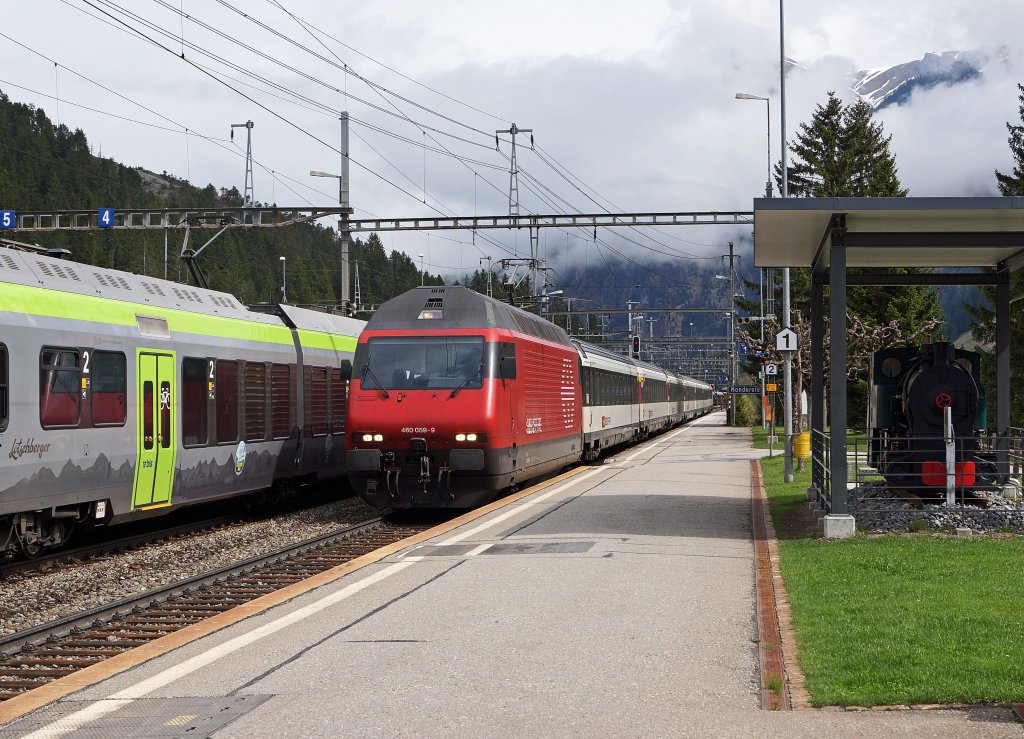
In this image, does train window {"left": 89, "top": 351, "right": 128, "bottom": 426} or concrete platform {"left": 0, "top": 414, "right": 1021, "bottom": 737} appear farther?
train window {"left": 89, "top": 351, "right": 128, "bottom": 426}

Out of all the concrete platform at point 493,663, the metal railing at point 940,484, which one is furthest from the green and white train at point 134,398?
the metal railing at point 940,484

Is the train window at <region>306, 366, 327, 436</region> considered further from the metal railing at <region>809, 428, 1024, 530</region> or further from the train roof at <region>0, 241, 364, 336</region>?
the metal railing at <region>809, 428, 1024, 530</region>

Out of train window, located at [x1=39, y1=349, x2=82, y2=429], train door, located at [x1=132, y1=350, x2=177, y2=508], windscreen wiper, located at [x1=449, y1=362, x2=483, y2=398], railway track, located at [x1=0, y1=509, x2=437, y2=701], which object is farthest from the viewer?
windscreen wiper, located at [x1=449, y1=362, x2=483, y2=398]

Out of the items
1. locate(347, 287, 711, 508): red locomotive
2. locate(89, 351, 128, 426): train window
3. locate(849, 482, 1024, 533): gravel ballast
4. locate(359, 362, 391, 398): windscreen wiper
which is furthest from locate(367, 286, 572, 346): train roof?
locate(849, 482, 1024, 533): gravel ballast

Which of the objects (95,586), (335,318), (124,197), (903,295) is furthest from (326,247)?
(95,586)

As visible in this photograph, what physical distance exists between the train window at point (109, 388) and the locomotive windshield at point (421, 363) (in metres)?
4.61

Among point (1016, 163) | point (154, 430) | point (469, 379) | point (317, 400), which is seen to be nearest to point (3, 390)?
point (154, 430)

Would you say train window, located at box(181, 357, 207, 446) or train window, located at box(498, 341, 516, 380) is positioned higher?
train window, located at box(498, 341, 516, 380)

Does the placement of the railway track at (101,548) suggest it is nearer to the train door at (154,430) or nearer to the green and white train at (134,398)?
the green and white train at (134,398)

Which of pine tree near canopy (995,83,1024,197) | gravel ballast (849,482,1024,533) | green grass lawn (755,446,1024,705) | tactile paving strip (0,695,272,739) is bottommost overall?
tactile paving strip (0,695,272,739)

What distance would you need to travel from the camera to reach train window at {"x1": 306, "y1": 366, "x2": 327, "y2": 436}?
21.0 meters

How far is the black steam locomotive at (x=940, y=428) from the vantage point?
1540 centimetres

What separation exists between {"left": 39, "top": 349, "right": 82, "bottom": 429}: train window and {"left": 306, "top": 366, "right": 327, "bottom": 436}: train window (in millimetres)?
7423

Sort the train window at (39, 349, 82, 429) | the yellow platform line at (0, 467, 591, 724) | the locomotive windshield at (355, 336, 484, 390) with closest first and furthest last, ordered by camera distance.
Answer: the yellow platform line at (0, 467, 591, 724) < the train window at (39, 349, 82, 429) < the locomotive windshield at (355, 336, 484, 390)
